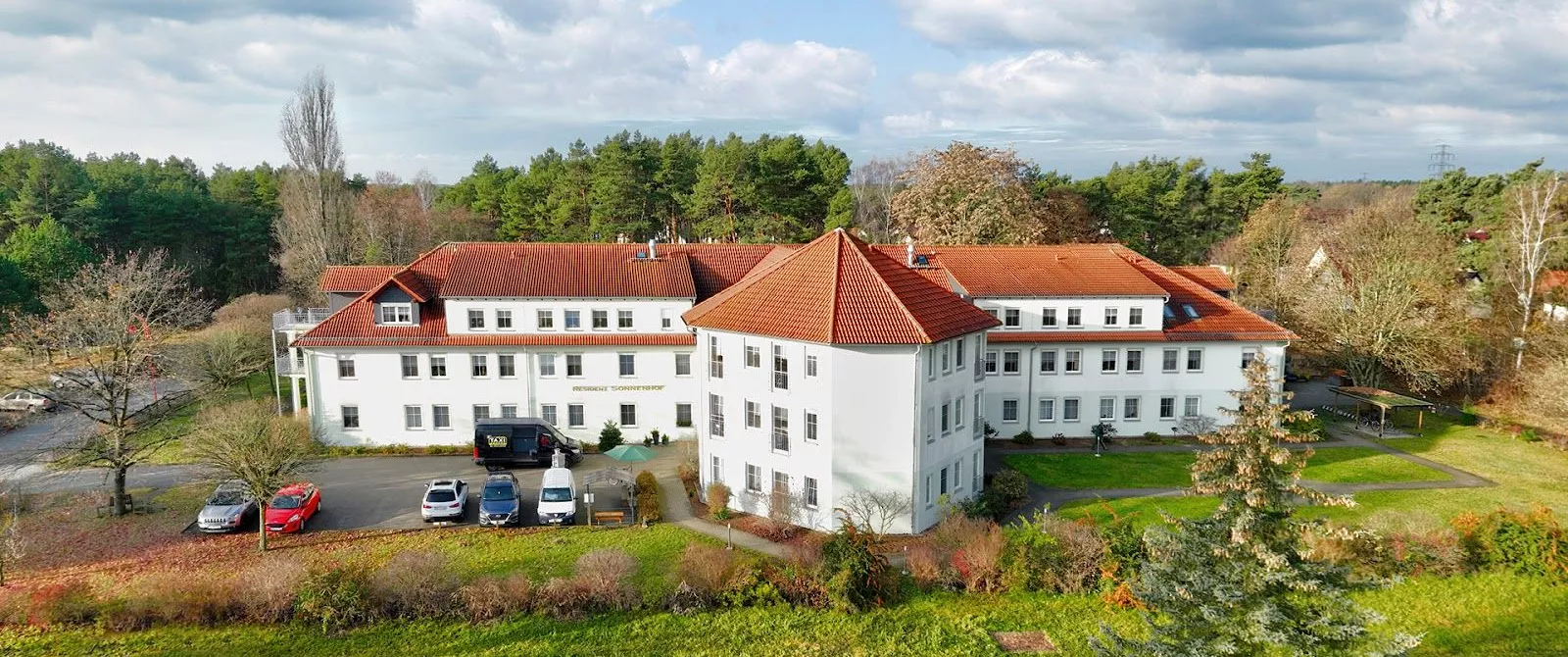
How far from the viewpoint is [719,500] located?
1103 inches

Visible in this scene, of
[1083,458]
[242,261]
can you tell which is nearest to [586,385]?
[1083,458]

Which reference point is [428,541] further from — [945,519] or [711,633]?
[945,519]

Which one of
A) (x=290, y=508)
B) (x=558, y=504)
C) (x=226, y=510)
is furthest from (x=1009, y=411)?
(x=226, y=510)

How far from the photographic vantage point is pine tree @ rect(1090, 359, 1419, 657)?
1205 cm

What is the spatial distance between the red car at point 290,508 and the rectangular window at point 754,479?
14429mm

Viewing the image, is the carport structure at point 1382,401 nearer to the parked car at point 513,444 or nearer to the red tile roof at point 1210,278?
the red tile roof at point 1210,278

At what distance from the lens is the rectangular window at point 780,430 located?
27203 millimetres

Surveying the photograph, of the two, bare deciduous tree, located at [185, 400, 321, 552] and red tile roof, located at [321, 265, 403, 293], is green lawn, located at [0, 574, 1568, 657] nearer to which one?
bare deciduous tree, located at [185, 400, 321, 552]

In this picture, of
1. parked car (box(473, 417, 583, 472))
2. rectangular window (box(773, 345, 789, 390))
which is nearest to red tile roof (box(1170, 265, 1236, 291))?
rectangular window (box(773, 345, 789, 390))

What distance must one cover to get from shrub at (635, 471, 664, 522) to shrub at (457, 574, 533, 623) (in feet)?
22.4

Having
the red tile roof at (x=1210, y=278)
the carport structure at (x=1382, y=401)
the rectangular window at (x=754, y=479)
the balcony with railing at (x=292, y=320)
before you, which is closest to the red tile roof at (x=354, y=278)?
the balcony with railing at (x=292, y=320)

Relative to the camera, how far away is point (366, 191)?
87.1 m

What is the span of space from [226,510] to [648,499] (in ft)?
43.1

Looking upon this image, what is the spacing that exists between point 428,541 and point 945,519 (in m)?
15.9
